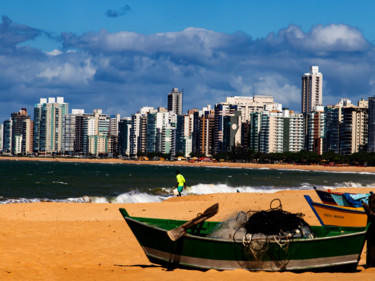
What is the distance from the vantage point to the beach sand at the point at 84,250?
36.5 feet

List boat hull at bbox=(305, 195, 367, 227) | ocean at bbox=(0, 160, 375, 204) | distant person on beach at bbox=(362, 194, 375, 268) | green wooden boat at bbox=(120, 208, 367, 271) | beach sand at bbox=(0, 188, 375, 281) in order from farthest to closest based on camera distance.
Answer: ocean at bbox=(0, 160, 375, 204)
boat hull at bbox=(305, 195, 367, 227)
distant person on beach at bbox=(362, 194, 375, 268)
beach sand at bbox=(0, 188, 375, 281)
green wooden boat at bbox=(120, 208, 367, 271)

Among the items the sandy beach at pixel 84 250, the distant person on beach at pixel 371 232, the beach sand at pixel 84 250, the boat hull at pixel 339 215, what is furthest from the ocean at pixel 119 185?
the distant person on beach at pixel 371 232

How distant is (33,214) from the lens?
22562 mm

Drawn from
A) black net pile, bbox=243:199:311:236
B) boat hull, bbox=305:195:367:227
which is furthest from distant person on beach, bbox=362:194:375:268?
boat hull, bbox=305:195:367:227

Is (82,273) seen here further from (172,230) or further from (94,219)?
(94,219)

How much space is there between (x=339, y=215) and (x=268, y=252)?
20.1ft

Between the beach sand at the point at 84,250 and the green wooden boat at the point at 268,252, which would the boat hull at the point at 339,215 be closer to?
the beach sand at the point at 84,250

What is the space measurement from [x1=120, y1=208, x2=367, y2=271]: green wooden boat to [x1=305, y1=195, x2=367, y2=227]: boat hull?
5.24 meters

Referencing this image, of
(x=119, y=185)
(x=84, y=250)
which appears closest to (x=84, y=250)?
(x=84, y=250)

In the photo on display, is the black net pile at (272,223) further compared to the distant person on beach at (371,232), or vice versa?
the distant person on beach at (371,232)

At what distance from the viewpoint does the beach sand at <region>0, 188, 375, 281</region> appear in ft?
36.5

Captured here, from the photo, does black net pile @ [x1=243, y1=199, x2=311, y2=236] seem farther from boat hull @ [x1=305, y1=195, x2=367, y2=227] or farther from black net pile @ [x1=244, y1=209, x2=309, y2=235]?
boat hull @ [x1=305, y1=195, x2=367, y2=227]

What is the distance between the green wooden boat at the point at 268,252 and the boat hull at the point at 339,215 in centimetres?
524

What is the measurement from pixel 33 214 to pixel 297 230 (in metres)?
14.0
